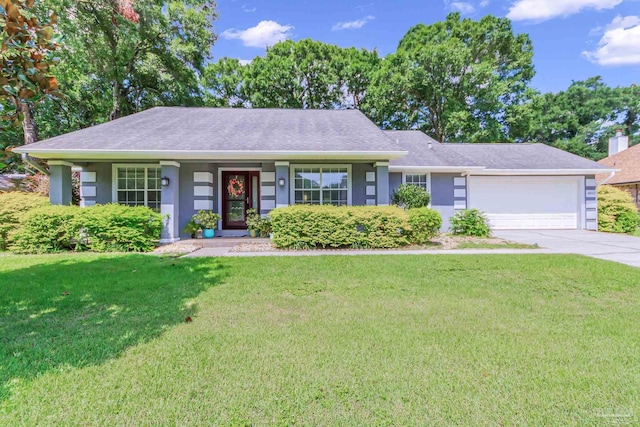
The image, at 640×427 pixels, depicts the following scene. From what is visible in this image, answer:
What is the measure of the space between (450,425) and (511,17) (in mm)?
28234

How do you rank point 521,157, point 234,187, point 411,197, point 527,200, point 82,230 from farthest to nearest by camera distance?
1. point 521,157
2. point 527,200
3. point 411,197
4. point 234,187
5. point 82,230

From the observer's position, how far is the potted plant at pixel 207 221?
9.73m

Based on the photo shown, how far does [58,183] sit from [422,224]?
11104mm

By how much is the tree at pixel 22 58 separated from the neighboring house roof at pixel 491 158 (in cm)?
1037

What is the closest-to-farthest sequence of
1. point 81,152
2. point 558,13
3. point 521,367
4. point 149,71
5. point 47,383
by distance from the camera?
point 47,383, point 521,367, point 81,152, point 149,71, point 558,13

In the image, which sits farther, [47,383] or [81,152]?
[81,152]

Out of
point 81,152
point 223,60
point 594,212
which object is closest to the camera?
point 81,152

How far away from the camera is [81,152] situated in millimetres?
8352

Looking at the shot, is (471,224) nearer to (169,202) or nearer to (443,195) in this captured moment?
(443,195)

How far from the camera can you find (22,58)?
246 cm

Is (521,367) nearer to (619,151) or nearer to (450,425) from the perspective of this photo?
(450,425)

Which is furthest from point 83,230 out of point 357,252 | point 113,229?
point 357,252

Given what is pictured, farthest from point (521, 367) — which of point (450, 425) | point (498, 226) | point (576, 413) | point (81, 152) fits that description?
point (498, 226)

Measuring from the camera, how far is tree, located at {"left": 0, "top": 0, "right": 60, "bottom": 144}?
2.34 m
